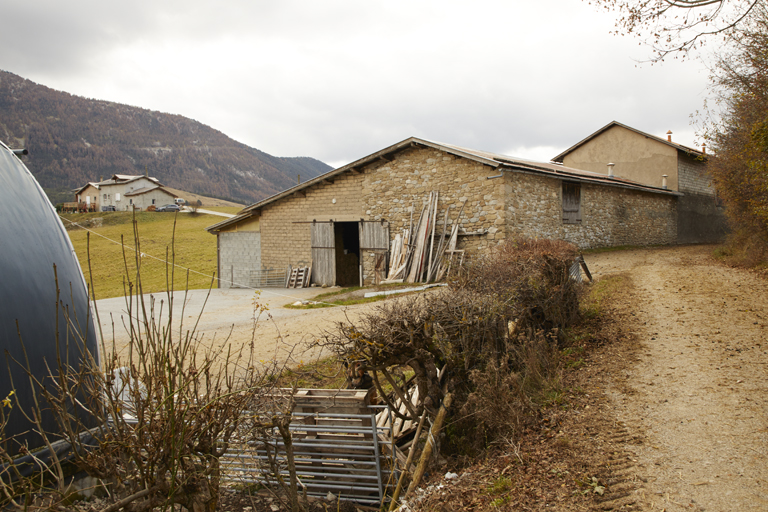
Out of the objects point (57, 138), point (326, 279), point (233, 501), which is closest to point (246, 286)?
point (326, 279)

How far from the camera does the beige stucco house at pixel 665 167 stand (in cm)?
2269

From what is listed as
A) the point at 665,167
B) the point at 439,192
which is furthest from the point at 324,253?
the point at 665,167

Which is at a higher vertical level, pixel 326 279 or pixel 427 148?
pixel 427 148

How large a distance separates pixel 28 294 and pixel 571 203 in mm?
15732

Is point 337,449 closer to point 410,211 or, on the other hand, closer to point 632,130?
point 410,211

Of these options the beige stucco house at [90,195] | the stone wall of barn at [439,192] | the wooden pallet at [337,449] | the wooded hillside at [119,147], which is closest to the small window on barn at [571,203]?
the stone wall of barn at [439,192]

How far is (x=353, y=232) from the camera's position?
1895 centimetres

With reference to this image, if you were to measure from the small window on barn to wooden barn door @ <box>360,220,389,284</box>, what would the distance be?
6.19m

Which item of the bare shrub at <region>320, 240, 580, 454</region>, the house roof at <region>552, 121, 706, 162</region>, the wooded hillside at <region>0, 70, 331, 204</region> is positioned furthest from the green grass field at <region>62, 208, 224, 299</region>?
the wooded hillside at <region>0, 70, 331, 204</region>

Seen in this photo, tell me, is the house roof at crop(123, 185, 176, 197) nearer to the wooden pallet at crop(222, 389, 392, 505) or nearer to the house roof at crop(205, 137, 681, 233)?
the house roof at crop(205, 137, 681, 233)

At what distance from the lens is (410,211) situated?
48.1 feet

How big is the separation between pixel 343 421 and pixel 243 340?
459 centimetres

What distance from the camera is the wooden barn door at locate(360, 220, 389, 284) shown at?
15195 mm

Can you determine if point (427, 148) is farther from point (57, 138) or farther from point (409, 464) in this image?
point (57, 138)
